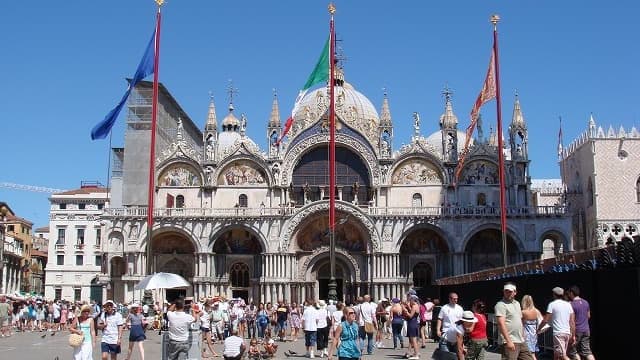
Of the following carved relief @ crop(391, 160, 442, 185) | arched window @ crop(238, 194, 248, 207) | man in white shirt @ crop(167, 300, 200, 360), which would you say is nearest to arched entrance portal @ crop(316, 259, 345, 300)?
arched window @ crop(238, 194, 248, 207)

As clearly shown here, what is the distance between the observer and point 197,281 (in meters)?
54.6

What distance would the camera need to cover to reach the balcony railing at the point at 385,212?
54125 millimetres

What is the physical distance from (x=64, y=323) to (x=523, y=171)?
1278 inches

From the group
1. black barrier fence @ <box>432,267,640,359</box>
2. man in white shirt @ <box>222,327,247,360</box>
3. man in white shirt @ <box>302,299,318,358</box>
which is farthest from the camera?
man in white shirt @ <box>302,299,318,358</box>

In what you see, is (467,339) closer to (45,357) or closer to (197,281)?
(45,357)

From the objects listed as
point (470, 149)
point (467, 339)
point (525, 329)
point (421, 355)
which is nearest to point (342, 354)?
point (467, 339)

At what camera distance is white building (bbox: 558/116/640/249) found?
57.0 m

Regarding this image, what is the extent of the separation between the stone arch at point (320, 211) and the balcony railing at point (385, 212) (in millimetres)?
570

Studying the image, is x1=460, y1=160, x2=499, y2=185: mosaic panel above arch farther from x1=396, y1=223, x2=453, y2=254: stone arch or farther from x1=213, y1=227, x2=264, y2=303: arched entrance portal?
x1=213, y1=227, x2=264, y2=303: arched entrance portal

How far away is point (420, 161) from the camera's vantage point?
5688 centimetres

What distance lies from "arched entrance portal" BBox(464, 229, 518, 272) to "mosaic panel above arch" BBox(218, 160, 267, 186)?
15522 mm

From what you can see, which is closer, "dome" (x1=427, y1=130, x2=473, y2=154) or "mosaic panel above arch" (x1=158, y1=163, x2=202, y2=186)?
"mosaic panel above arch" (x1=158, y1=163, x2=202, y2=186)

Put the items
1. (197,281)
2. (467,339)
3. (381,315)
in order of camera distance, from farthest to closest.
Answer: (197,281)
(381,315)
(467,339)

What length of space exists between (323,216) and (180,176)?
11.4 meters
